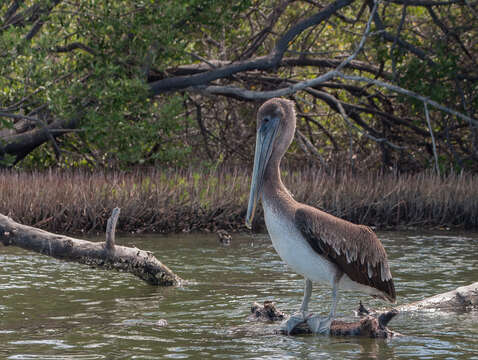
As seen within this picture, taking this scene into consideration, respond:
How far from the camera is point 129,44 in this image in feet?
46.5

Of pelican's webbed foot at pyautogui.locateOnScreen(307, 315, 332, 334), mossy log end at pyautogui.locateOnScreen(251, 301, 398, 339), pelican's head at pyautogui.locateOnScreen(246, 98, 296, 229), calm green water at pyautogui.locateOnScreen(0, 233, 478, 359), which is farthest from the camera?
pelican's head at pyautogui.locateOnScreen(246, 98, 296, 229)

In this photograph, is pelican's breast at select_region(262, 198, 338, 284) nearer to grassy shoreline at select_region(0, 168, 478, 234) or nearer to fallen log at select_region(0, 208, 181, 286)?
fallen log at select_region(0, 208, 181, 286)

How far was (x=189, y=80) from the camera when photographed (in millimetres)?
14836

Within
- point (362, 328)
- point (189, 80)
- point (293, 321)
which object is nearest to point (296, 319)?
point (293, 321)

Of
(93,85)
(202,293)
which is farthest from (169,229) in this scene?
(202,293)

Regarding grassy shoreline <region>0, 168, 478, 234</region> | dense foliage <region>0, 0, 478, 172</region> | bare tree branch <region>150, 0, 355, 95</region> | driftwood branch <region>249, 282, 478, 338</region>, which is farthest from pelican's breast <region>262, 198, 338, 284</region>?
bare tree branch <region>150, 0, 355, 95</region>

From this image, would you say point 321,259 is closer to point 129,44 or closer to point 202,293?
point 202,293

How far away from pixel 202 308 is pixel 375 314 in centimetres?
178

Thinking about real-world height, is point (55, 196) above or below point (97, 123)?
below

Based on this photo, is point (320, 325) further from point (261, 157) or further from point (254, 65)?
point (254, 65)

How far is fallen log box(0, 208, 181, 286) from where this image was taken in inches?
291

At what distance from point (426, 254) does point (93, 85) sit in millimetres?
5989

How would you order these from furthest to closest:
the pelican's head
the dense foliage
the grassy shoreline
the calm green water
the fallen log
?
the dense foliage, the grassy shoreline, the fallen log, the pelican's head, the calm green water

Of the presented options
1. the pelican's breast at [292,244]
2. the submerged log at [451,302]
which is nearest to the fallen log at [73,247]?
the pelican's breast at [292,244]
